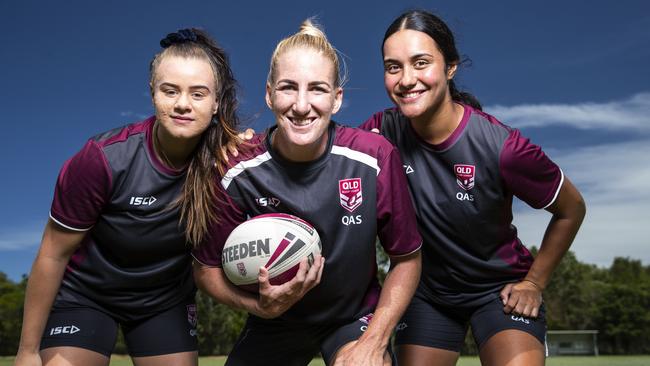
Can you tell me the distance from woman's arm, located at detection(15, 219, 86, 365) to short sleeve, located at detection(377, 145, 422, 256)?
83.9 inches

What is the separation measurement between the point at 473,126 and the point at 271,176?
1.62 meters

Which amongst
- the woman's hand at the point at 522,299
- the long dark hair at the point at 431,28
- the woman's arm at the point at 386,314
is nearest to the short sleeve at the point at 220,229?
the woman's arm at the point at 386,314

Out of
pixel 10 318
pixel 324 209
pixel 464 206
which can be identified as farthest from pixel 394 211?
pixel 10 318

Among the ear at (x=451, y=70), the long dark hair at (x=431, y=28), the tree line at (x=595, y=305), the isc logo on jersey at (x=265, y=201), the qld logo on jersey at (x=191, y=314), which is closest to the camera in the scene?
the isc logo on jersey at (x=265, y=201)

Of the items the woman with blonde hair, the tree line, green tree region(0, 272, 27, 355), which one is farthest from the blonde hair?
the tree line

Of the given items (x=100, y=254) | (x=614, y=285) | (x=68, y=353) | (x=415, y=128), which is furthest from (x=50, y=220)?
(x=614, y=285)

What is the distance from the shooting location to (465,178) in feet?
16.3

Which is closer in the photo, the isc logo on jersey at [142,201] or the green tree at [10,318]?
the isc logo on jersey at [142,201]

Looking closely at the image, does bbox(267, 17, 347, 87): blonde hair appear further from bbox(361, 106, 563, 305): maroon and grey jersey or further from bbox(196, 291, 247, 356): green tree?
bbox(196, 291, 247, 356): green tree

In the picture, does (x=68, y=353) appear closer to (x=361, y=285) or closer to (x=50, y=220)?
(x=50, y=220)

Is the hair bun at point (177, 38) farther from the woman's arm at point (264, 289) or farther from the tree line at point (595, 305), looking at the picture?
the tree line at point (595, 305)

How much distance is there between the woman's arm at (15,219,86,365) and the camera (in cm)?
476

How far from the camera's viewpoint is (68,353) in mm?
4930

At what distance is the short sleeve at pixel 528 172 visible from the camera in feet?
16.0
